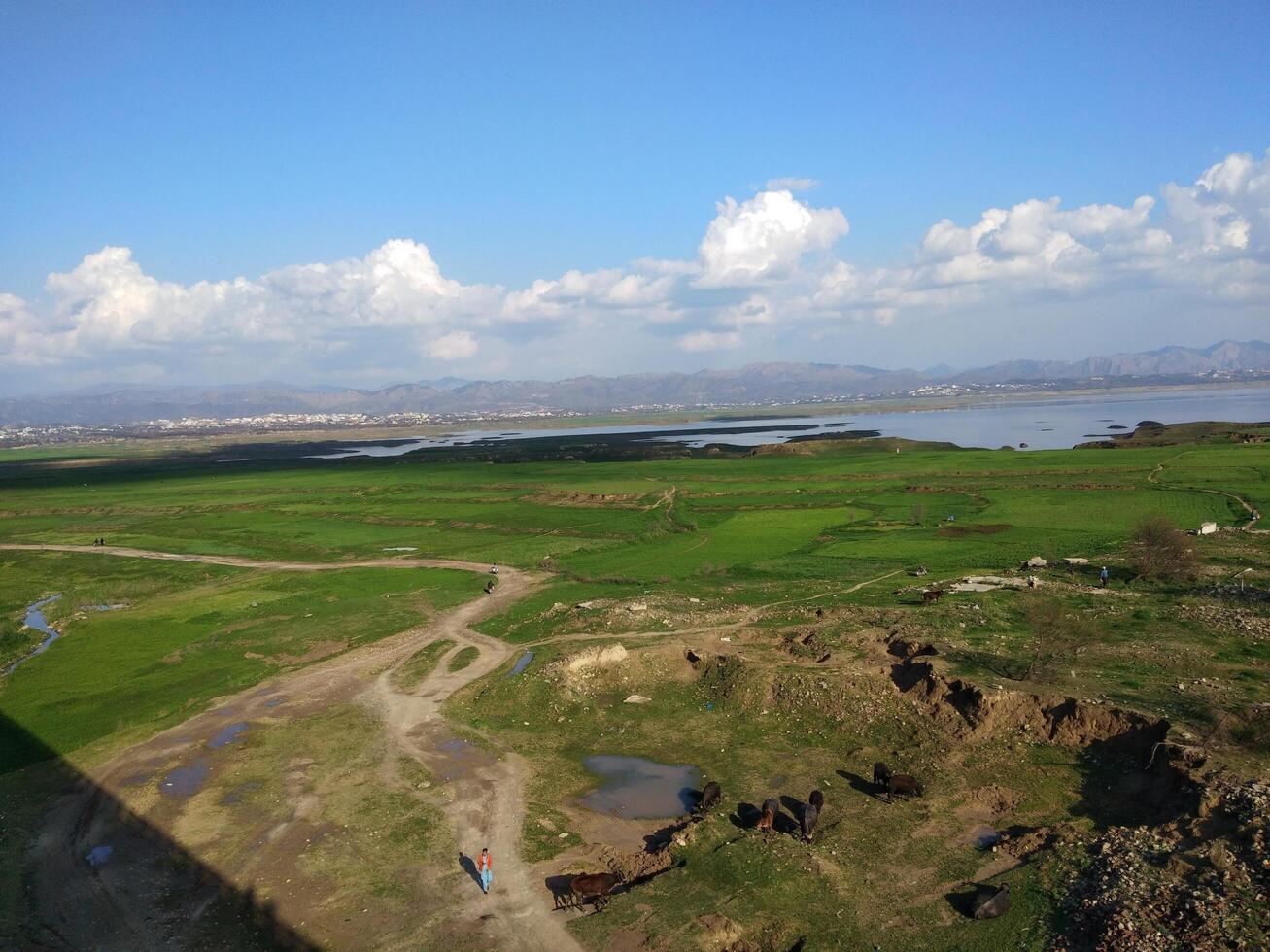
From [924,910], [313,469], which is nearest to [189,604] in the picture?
[924,910]

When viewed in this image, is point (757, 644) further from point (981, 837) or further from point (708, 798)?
point (981, 837)

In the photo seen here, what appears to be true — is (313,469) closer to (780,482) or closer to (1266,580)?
(780,482)

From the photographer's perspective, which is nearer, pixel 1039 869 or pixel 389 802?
pixel 1039 869

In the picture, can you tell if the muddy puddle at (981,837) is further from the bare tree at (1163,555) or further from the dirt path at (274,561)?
the dirt path at (274,561)

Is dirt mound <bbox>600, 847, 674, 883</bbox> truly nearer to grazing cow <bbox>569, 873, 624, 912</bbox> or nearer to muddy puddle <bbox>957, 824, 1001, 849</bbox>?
grazing cow <bbox>569, 873, 624, 912</bbox>

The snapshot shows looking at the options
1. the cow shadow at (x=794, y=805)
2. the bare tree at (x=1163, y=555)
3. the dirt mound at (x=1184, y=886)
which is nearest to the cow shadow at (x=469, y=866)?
the cow shadow at (x=794, y=805)

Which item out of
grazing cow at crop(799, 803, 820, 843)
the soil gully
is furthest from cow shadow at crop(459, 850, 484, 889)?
the soil gully
